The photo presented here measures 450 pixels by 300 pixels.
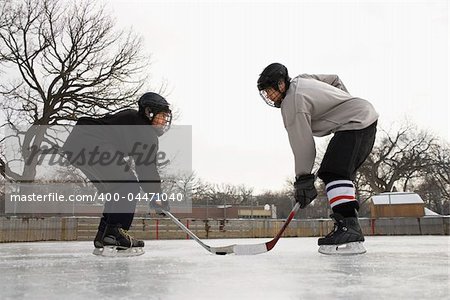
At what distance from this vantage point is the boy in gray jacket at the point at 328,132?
9.00 feet

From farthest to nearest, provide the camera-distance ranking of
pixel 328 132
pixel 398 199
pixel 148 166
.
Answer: pixel 398 199 → pixel 148 166 → pixel 328 132

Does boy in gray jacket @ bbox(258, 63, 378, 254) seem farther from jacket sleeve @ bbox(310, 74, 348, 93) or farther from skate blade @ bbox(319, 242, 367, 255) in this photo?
jacket sleeve @ bbox(310, 74, 348, 93)

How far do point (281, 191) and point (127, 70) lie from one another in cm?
4868

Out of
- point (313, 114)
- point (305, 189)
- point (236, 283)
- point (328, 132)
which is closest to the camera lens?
point (236, 283)

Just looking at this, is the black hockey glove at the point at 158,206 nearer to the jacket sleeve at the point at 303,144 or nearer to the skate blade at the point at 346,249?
the jacket sleeve at the point at 303,144

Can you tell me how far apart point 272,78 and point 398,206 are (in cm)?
1590

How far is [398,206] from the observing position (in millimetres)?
17047

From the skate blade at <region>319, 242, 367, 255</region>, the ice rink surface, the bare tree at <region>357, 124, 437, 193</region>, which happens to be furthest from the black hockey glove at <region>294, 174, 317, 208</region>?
the bare tree at <region>357, 124, 437, 193</region>

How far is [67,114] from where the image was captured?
14.0 m

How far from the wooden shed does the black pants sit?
1510cm

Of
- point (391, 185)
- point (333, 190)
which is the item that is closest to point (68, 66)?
point (333, 190)

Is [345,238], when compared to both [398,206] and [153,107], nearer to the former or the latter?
[153,107]

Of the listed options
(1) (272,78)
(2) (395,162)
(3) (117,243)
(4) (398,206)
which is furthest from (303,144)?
(2) (395,162)

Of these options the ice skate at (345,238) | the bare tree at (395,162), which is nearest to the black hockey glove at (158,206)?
the ice skate at (345,238)
